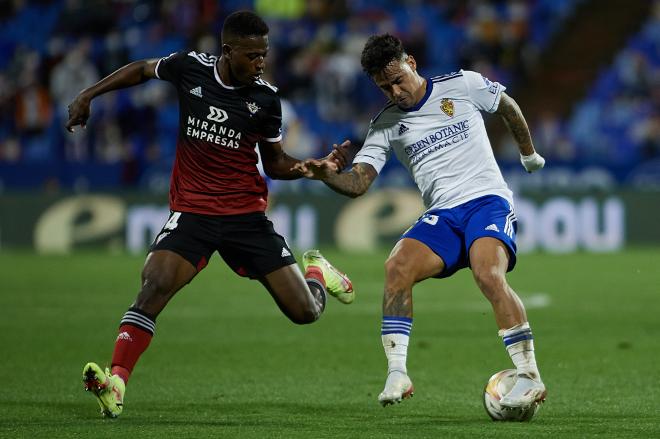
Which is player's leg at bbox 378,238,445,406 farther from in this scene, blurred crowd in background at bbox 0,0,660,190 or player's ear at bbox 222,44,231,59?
blurred crowd in background at bbox 0,0,660,190

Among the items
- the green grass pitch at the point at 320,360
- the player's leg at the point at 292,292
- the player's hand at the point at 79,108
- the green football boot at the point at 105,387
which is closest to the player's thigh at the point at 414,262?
the player's leg at the point at 292,292

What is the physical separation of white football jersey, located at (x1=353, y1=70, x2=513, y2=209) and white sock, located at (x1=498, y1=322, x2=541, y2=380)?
937 millimetres

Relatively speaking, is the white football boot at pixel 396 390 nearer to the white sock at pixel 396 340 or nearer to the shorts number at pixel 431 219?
the white sock at pixel 396 340

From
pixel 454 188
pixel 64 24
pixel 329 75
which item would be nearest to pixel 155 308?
pixel 454 188

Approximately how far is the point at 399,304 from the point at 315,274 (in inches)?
50.5

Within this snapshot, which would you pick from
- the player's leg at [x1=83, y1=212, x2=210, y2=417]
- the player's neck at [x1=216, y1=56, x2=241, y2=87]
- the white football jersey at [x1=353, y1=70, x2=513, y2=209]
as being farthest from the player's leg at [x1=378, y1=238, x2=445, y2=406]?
the player's neck at [x1=216, y1=56, x2=241, y2=87]

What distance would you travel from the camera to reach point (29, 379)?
8.55 meters

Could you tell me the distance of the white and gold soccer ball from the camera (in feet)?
21.7

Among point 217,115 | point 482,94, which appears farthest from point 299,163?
point 482,94

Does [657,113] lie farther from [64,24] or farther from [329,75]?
[64,24]

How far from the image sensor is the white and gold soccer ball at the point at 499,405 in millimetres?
6621

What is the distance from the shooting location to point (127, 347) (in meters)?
6.89

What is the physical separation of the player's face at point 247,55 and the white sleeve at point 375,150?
802 mm

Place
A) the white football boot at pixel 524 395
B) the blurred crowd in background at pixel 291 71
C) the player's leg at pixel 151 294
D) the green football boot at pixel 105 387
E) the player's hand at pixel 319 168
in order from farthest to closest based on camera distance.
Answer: the blurred crowd in background at pixel 291 71 < the player's hand at pixel 319 168 < the player's leg at pixel 151 294 < the white football boot at pixel 524 395 < the green football boot at pixel 105 387
